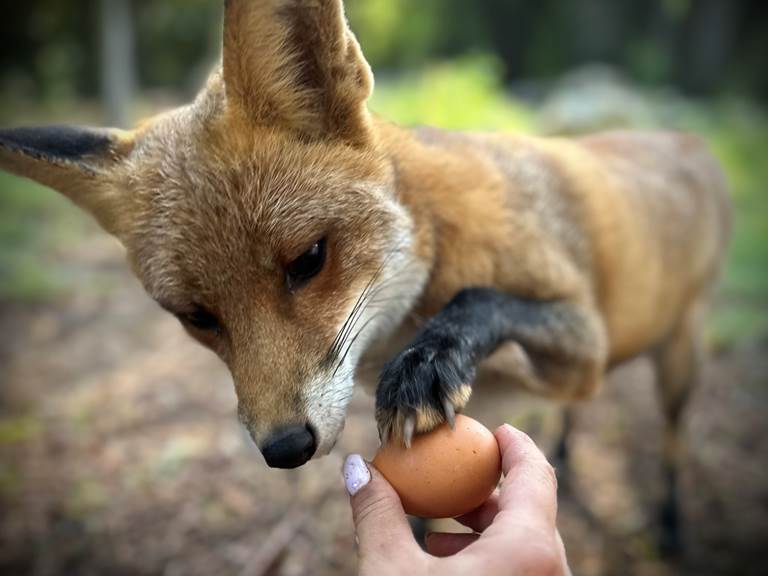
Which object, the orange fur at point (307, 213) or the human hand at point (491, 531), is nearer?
the human hand at point (491, 531)

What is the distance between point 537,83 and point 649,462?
11.2 m

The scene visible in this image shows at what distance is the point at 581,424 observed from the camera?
4.98m

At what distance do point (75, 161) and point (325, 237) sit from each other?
101 cm

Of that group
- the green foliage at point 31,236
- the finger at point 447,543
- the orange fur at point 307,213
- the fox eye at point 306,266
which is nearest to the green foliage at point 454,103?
the green foliage at point 31,236

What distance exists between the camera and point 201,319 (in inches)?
84.1

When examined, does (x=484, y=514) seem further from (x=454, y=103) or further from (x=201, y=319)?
(x=454, y=103)

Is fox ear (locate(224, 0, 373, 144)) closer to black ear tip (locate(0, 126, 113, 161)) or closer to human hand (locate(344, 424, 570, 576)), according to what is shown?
black ear tip (locate(0, 126, 113, 161))

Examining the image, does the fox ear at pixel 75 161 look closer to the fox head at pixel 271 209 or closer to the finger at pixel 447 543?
the fox head at pixel 271 209

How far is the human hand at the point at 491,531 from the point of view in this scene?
54.7 inches

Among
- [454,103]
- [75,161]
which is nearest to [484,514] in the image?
[75,161]

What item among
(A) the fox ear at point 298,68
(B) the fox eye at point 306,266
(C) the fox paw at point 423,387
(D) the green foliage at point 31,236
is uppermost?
(A) the fox ear at point 298,68

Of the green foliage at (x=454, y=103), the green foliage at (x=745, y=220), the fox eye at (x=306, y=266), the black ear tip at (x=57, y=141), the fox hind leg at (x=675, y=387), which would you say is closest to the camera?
the fox eye at (x=306, y=266)

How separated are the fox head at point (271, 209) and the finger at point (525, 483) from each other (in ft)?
1.72

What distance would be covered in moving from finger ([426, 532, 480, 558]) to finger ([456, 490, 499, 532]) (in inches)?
4.1
